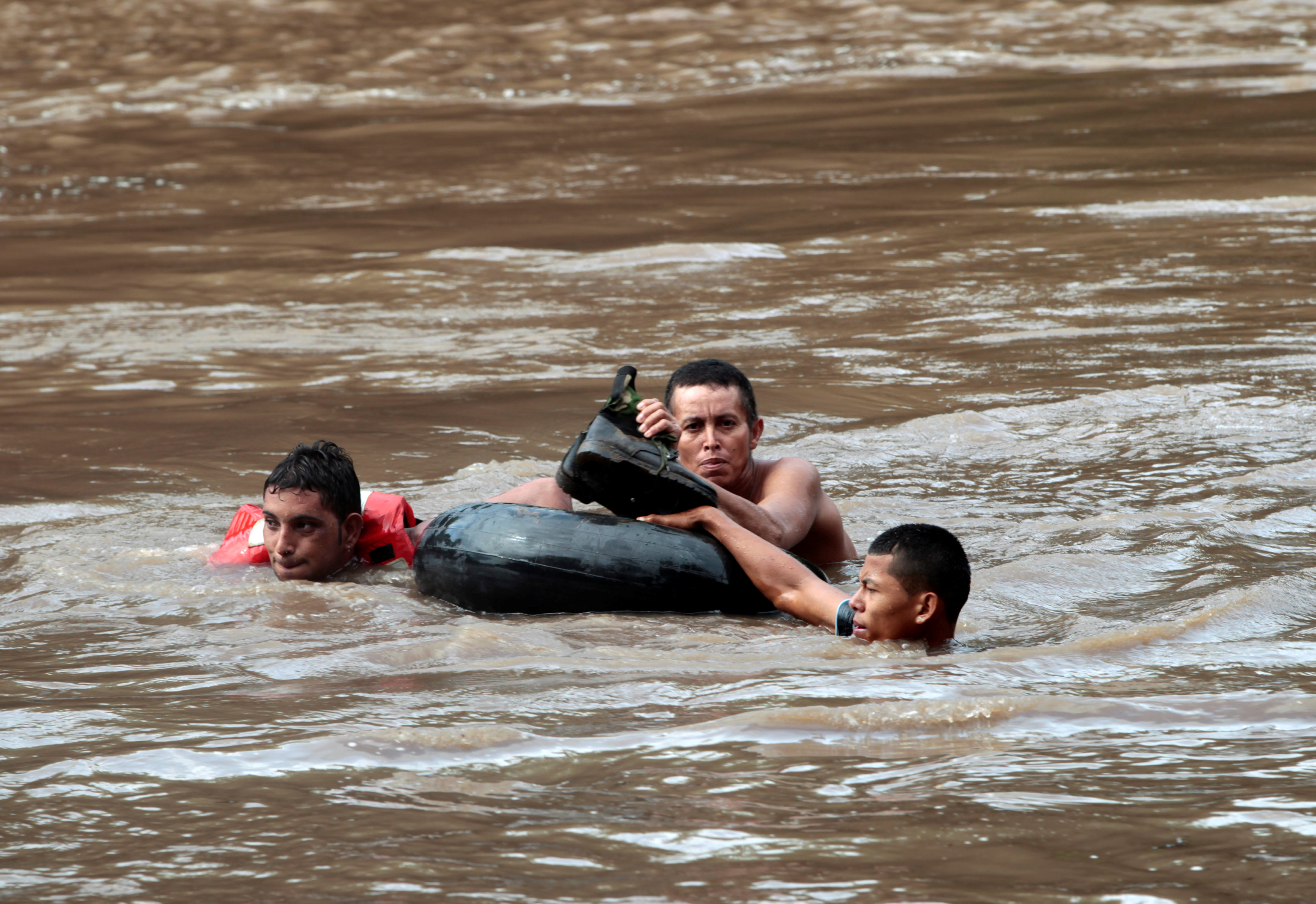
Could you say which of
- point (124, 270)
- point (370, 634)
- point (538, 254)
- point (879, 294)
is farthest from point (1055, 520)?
point (124, 270)

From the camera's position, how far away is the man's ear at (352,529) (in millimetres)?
6340

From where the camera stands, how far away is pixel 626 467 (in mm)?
5637

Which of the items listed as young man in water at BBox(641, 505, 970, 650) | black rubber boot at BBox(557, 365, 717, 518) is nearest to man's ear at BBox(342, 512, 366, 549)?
black rubber boot at BBox(557, 365, 717, 518)

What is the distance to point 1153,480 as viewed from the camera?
7367 millimetres

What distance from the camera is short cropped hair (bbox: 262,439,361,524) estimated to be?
607 cm

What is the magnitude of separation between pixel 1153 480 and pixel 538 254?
6.53 meters

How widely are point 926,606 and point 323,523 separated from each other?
239cm

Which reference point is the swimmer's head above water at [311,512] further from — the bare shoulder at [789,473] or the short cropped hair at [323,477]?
the bare shoulder at [789,473]

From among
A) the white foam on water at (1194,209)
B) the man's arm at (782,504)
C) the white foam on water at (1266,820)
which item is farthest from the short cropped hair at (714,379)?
the white foam on water at (1194,209)

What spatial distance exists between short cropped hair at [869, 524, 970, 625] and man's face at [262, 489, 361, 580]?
7.34 ft

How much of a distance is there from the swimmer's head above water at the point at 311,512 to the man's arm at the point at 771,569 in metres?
1.25

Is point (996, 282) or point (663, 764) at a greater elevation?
point (996, 282)

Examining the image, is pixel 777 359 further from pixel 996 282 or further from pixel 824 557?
pixel 824 557

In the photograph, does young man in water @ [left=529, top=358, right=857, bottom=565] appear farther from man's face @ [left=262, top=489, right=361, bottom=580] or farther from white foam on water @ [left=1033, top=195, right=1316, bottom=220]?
white foam on water @ [left=1033, top=195, right=1316, bottom=220]
